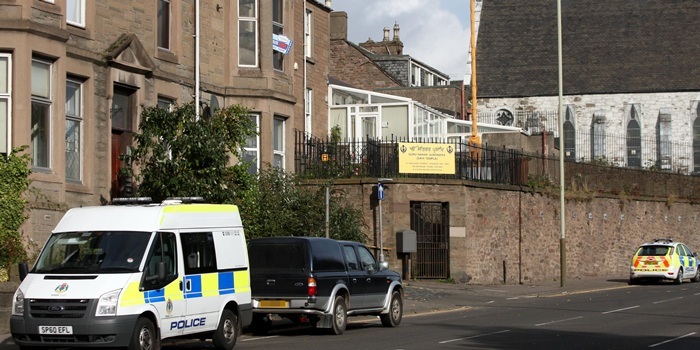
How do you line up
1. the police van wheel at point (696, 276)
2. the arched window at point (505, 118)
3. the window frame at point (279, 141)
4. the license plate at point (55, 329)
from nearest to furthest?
the license plate at point (55, 329) → the window frame at point (279, 141) → the police van wheel at point (696, 276) → the arched window at point (505, 118)

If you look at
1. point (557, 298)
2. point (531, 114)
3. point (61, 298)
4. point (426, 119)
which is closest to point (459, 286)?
point (557, 298)

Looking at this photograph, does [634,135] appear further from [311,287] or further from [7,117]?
[7,117]

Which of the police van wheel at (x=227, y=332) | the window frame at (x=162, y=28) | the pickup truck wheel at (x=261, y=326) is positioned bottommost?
the pickup truck wheel at (x=261, y=326)

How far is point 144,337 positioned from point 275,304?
4.75 m

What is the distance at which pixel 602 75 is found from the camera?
73062 millimetres

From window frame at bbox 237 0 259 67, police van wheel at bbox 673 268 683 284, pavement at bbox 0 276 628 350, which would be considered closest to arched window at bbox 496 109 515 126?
pavement at bbox 0 276 628 350

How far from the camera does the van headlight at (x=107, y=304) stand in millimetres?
14266

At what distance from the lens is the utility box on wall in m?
33.2

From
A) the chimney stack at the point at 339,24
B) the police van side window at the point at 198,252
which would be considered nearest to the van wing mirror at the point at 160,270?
the police van side window at the point at 198,252

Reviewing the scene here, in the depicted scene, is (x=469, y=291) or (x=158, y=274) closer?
(x=158, y=274)

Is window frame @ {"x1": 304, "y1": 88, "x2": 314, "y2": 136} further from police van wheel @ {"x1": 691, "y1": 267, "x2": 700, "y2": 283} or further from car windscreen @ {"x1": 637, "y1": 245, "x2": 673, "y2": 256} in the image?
police van wheel @ {"x1": 691, "y1": 267, "x2": 700, "y2": 283}

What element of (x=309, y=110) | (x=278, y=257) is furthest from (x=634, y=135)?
(x=278, y=257)

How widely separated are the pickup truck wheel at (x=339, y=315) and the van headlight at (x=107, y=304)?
5871 millimetres

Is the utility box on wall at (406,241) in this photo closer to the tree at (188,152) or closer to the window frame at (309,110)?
the window frame at (309,110)
